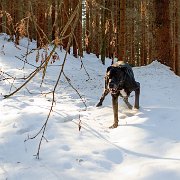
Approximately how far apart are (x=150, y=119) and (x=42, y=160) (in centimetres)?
270

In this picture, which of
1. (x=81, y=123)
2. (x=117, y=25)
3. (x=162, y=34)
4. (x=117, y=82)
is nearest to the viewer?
(x=81, y=123)

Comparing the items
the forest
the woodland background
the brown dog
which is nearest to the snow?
the forest

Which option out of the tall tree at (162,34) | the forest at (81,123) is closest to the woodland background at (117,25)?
the tall tree at (162,34)

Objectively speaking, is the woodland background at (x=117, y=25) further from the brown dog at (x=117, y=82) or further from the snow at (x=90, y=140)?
the snow at (x=90, y=140)

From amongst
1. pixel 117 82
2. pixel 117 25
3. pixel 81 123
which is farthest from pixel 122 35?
pixel 81 123

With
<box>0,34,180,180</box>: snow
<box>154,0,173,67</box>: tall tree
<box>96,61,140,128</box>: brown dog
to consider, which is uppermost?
<box>154,0,173,67</box>: tall tree

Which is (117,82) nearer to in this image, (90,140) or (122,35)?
(90,140)

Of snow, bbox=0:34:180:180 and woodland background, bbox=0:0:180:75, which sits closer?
snow, bbox=0:34:180:180

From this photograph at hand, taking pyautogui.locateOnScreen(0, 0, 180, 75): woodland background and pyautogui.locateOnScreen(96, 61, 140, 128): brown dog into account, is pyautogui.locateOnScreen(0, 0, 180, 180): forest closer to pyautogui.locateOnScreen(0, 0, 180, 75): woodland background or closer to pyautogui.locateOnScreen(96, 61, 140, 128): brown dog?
pyautogui.locateOnScreen(96, 61, 140, 128): brown dog

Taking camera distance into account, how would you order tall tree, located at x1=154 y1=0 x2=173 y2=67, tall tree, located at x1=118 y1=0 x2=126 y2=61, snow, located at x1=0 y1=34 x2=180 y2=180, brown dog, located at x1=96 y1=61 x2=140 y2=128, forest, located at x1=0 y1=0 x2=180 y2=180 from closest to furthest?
forest, located at x1=0 y1=0 x2=180 y2=180
snow, located at x1=0 y1=34 x2=180 y2=180
brown dog, located at x1=96 y1=61 x2=140 y2=128
tall tree, located at x1=154 y1=0 x2=173 y2=67
tall tree, located at x1=118 y1=0 x2=126 y2=61

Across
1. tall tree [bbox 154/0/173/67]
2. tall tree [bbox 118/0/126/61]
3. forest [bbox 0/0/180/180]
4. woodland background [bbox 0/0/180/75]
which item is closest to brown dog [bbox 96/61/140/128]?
forest [bbox 0/0/180/180]

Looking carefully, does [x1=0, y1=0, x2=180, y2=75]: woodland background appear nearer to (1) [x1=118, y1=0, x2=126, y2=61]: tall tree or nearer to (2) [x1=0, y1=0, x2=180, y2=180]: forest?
(1) [x1=118, y1=0, x2=126, y2=61]: tall tree

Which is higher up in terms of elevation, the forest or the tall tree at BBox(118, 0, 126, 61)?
the tall tree at BBox(118, 0, 126, 61)

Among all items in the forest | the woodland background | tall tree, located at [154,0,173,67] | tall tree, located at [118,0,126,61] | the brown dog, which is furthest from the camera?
tall tree, located at [118,0,126,61]
